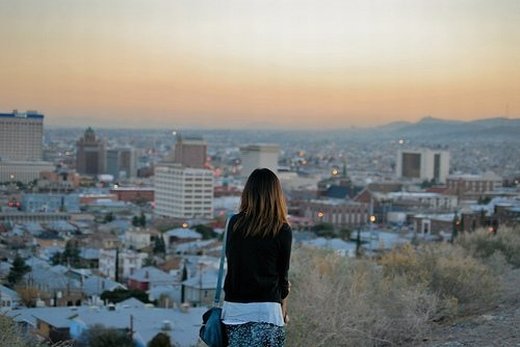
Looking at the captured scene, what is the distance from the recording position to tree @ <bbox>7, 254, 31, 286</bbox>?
29.6 metres

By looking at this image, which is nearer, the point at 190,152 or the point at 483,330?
the point at 483,330

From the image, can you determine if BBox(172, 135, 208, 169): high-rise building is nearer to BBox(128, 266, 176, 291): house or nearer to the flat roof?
the flat roof

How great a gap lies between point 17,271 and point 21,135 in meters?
33.5

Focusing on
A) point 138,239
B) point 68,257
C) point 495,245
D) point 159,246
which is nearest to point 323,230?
point 138,239

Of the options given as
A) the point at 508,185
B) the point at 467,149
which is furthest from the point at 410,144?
the point at 508,185

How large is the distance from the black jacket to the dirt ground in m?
3.46

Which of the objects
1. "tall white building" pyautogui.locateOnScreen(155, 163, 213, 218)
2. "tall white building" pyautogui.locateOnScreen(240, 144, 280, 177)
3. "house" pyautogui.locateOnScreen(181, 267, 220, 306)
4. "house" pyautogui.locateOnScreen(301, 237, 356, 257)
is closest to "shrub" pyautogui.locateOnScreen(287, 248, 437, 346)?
"house" pyautogui.locateOnScreen(301, 237, 356, 257)

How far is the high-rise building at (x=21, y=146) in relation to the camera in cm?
5741

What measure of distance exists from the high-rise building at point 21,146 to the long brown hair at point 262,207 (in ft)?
159

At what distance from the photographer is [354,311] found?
8.98 m

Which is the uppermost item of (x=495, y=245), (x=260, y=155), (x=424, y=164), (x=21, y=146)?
(x=495, y=245)

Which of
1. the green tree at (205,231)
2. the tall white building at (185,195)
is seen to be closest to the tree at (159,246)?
the green tree at (205,231)

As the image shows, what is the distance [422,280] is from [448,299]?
92 centimetres

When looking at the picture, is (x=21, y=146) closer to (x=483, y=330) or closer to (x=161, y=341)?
(x=161, y=341)
